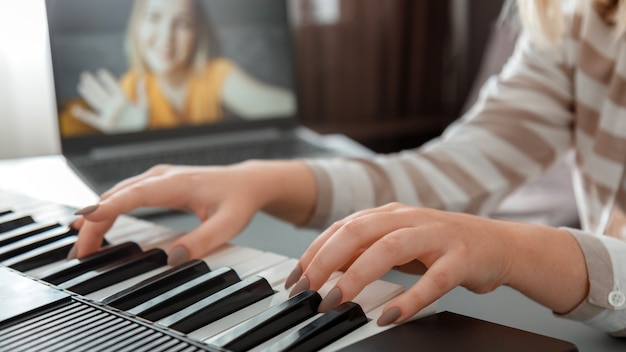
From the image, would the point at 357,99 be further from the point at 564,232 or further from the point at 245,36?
the point at 564,232

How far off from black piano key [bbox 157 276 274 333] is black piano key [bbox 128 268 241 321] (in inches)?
0.4

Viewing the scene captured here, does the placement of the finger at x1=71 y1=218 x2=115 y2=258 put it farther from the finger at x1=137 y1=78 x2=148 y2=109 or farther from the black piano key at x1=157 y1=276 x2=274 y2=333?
the finger at x1=137 y1=78 x2=148 y2=109

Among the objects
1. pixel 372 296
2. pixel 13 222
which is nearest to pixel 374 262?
pixel 372 296

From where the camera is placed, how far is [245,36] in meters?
1.44

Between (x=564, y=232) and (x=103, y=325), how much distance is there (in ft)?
1.16

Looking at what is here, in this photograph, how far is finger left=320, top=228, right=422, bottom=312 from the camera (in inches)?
16.8

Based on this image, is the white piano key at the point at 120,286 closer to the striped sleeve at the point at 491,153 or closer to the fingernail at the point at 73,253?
the fingernail at the point at 73,253

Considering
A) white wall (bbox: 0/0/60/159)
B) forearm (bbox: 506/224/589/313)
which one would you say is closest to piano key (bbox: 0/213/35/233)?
forearm (bbox: 506/224/589/313)

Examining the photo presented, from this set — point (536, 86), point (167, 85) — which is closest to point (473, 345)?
point (536, 86)

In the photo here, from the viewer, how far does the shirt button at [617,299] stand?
520 millimetres

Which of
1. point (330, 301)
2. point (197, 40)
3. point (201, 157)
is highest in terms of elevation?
point (197, 40)

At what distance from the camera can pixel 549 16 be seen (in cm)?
91

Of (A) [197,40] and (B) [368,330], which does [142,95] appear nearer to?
(A) [197,40]

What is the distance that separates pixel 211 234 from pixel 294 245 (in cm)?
21
